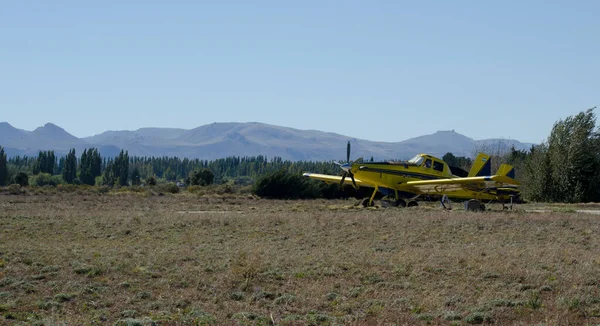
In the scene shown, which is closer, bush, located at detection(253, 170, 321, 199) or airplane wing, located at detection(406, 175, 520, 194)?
airplane wing, located at detection(406, 175, 520, 194)

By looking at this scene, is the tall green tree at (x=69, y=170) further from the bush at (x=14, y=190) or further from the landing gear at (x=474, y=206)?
the landing gear at (x=474, y=206)

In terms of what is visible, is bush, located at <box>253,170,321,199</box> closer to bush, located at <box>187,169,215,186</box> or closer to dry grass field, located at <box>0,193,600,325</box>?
bush, located at <box>187,169,215,186</box>

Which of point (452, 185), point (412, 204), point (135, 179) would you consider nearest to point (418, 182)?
point (452, 185)

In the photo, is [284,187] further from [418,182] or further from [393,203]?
[418,182]

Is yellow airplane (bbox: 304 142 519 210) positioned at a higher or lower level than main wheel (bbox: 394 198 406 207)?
higher

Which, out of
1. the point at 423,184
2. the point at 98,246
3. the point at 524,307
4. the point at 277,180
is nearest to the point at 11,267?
the point at 98,246

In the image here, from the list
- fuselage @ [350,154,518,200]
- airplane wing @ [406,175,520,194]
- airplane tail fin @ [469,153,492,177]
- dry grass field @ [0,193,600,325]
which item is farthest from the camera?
airplane tail fin @ [469,153,492,177]

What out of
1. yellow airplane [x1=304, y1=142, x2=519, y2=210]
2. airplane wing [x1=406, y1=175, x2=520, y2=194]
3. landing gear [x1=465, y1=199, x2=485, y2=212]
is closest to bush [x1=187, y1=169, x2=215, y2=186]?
yellow airplane [x1=304, y1=142, x2=519, y2=210]

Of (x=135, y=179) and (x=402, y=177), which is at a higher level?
(x=402, y=177)

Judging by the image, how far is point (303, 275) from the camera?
1283cm

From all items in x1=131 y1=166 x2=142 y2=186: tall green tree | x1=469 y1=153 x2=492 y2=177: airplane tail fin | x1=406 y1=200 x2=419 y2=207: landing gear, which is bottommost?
x1=131 y1=166 x2=142 y2=186: tall green tree

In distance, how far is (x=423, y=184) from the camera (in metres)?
30.4

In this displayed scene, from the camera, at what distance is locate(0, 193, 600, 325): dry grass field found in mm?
10031

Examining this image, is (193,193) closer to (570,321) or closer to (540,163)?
(540,163)
